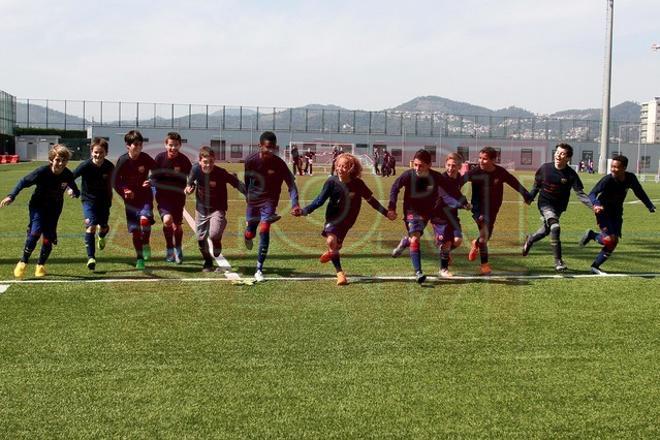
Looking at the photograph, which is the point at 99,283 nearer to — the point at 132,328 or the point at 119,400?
the point at 132,328

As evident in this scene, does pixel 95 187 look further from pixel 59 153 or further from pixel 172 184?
pixel 172 184

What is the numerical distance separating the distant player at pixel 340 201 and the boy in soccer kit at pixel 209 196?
1257 millimetres

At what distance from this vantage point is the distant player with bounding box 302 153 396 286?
8.56m

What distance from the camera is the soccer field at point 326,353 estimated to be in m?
3.94

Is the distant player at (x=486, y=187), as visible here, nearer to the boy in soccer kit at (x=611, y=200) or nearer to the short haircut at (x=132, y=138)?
the boy in soccer kit at (x=611, y=200)

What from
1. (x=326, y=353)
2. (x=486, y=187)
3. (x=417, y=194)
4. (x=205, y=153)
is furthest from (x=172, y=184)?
(x=326, y=353)

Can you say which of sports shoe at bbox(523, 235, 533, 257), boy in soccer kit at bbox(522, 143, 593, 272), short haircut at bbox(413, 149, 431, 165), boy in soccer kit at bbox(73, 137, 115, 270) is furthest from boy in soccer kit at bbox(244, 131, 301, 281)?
sports shoe at bbox(523, 235, 533, 257)

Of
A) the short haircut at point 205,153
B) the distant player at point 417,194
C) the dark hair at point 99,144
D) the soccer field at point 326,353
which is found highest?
the dark hair at point 99,144

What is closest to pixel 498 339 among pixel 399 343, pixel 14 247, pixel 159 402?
pixel 399 343

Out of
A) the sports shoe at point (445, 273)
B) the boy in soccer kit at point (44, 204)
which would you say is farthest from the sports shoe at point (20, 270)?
the sports shoe at point (445, 273)

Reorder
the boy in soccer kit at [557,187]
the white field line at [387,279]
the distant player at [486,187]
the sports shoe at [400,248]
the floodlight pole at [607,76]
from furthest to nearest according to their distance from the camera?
1. the floodlight pole at [607,76]
2. the sports shoe at [400,248]
3. the boy in soccer kit at [557,187]
4. the distant player at [486,187]
5. the white field line at [387,279]

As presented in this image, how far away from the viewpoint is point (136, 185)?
973cm

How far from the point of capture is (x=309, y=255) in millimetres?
10742

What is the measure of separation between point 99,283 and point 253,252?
11.0 ft
